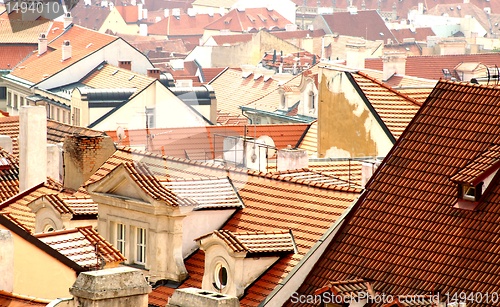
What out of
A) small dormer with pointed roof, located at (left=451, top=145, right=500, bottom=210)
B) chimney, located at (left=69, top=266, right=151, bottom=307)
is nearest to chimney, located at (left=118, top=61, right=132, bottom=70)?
small dormer with pointed roof, located at (left=451, top=145, right=500, bottom=210)

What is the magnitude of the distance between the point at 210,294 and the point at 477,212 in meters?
5.85

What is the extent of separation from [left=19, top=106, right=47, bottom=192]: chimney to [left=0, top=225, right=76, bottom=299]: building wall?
363 inches

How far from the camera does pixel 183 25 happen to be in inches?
6511

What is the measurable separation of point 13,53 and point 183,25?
71.0 metres

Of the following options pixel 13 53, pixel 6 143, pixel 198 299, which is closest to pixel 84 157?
pixel 6 143

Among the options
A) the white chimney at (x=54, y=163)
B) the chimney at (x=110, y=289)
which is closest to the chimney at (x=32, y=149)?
the white chimney at (x=54, y=163)

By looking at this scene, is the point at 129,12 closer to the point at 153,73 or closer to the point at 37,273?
the point at 153,73

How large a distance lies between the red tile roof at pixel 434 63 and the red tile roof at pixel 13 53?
22.2 m

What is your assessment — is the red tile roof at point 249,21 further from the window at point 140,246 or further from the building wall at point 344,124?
the window at point 140,246

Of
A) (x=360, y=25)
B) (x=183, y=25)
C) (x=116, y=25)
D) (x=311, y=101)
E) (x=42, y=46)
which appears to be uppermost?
(x=311, y=101)

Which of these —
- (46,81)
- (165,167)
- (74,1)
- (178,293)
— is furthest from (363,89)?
(46,81)

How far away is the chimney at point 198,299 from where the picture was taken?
48.1 feet

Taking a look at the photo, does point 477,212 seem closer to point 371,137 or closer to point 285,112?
point 371,137

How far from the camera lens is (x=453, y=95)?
71.2 feet
